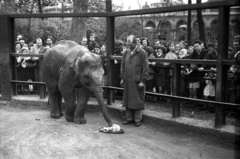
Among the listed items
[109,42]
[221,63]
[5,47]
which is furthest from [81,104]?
[5,47]

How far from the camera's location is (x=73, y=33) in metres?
12.2

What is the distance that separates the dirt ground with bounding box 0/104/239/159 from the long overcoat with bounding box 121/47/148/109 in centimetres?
50

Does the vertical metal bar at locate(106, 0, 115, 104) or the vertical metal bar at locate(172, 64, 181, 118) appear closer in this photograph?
the vertical metal bar at locate(172, 64, 181, 118)

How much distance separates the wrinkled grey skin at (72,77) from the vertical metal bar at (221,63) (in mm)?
1937

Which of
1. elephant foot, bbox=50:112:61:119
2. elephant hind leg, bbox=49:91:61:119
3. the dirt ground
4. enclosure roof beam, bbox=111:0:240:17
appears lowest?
the dirt ground

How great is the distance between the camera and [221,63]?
602 centimetres

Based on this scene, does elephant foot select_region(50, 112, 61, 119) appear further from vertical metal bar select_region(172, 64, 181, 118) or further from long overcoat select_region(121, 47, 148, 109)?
vertical metal bar select_region(172, 64, 181, 118)

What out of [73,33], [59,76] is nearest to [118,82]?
[59,76]

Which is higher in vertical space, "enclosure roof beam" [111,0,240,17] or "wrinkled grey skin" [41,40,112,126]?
"enclosure roof beam" [111,0,240,17]

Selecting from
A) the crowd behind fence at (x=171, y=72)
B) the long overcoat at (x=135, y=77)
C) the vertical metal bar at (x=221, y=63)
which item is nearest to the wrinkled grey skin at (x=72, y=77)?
the long overcoat at (x=135, y=77)

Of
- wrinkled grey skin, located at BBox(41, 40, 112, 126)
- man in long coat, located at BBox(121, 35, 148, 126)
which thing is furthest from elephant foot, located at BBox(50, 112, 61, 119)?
man in long coat, located at BBox(121, 35, 148, 126)

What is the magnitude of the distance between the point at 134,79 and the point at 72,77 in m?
1.21

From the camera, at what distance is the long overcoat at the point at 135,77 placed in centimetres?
713

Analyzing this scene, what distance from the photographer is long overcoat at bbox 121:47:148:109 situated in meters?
7.13
